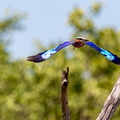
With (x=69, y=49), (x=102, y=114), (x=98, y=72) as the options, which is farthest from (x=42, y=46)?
(x=102, y=114)

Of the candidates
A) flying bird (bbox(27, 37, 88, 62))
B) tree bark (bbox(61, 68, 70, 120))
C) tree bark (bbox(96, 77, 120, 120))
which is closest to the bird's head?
flying bird (bbox(27, 37, 88, 62))

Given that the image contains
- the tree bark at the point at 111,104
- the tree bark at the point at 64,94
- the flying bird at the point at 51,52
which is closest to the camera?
the flying bird at the point at 51,52

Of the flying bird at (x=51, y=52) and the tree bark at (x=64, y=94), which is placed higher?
the flying bird at (x=51, y=52)

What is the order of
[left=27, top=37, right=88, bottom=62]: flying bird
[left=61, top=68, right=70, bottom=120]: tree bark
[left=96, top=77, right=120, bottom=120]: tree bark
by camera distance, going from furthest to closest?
[left=96, top=77, right=120, bottom=120]: tree bark, [left=61, top=68, right=70, bottom=120]: tree bark, [left=27, top=37, right=88, bottom=62]: flying bird

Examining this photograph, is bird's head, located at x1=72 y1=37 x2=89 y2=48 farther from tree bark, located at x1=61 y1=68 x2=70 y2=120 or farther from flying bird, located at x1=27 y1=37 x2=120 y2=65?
tree bark, located at x1=61 y1=68 x2=70 y2=120

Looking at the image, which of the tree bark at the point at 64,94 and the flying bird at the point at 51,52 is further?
the tree bark at the point at 64,94

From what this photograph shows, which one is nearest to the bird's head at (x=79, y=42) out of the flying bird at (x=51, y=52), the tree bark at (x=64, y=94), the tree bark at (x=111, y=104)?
the flying bird at (x=51, y=52)

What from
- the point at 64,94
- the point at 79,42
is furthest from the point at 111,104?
the point at 79,42

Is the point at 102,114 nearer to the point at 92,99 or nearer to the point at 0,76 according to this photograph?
the point at 92,99

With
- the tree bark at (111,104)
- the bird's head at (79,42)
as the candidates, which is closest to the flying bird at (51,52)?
the bird's head at (79,42)

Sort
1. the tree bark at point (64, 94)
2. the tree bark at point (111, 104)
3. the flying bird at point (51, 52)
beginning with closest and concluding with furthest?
the flying bird at point (51, 52) < the tree bark at point (64, 94) < the tree bark at point (111, 104)

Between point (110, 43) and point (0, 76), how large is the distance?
9.51 ft

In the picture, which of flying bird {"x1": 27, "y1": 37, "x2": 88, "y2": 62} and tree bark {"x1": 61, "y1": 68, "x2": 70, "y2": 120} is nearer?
flying bird {"x1": 27, "y1": 37, "x2": 88, "y2": 62}

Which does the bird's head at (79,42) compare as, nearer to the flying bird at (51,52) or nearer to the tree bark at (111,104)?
the flying bird at (51,52)
